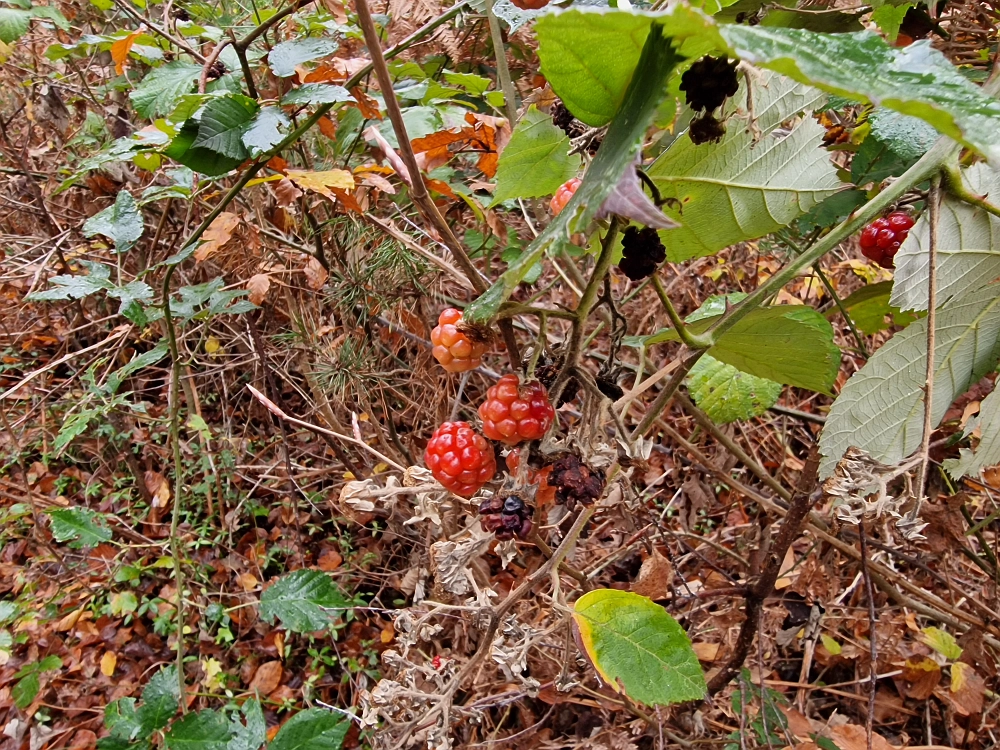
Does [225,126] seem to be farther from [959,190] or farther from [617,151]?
[959,190]

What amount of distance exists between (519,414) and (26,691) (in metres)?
1.90

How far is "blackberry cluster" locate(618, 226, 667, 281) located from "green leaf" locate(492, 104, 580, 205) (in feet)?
0.53

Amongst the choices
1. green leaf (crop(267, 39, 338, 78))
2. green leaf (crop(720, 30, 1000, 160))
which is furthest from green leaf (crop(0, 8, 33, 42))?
green leaf (crop(720, 30, 1000, 160))

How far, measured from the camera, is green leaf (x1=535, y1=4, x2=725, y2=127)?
0.28 metres

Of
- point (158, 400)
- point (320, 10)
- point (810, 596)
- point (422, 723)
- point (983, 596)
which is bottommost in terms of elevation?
point (158, 400)

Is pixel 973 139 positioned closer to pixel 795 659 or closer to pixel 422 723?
pixel 422 723

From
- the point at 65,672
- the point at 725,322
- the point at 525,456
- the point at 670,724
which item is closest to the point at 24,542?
the point at 65,672

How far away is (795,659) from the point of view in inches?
59.9

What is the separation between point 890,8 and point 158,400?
2.53m

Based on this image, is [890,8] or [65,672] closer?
[890,8]

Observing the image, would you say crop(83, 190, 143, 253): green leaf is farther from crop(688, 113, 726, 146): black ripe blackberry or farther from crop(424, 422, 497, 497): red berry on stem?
crop(688, 113, 726, 146): black ripe blackberry

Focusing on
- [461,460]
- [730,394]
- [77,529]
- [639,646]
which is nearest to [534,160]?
[461,460]

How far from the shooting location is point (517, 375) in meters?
0.57

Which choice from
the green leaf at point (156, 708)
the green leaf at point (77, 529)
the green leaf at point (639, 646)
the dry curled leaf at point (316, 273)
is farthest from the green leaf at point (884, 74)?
the green leaf at point (77, 529)
